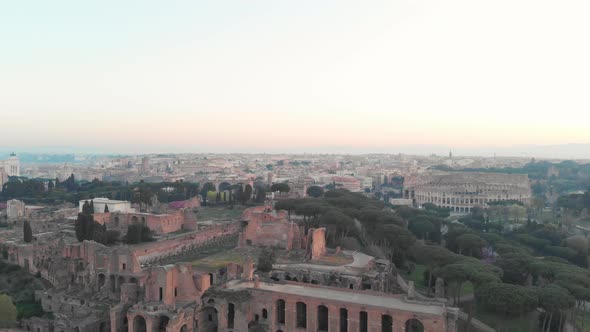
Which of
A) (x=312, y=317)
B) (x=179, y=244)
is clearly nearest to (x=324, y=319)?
(x=312, y=317)

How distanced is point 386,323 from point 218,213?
53.5m

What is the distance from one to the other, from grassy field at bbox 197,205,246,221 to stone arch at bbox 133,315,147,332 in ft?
142

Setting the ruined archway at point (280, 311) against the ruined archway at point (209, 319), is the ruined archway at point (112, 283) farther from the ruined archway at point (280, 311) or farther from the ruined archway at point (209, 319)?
the ruined archway at point (280, 311)

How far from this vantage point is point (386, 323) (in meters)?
29.1

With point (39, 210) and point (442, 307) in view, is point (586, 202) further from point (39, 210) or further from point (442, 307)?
point (39, 210)

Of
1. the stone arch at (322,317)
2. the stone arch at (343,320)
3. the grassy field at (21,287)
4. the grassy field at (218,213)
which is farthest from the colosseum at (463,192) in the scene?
the grassy field at (21,287)

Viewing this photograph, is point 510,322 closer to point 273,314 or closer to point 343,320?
point 343,320

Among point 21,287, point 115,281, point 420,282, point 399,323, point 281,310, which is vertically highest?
point 115,281

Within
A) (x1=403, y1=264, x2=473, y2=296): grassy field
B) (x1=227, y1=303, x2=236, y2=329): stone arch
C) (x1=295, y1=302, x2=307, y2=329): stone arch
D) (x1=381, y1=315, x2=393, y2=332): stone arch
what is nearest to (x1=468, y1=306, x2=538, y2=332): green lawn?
(x1=403, y1=264, x2=473, y2=296): grassy field

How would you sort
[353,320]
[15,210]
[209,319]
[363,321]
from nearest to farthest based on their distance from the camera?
[353,320], [363,321], [209,319], [15,210]

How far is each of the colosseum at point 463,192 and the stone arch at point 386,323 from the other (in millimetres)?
84162

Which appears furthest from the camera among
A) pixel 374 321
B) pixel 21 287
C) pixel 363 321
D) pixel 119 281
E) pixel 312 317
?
pixel 21 287

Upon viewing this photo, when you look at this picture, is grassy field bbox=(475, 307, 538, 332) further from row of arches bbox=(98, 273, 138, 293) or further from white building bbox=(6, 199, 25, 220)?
white building bbox=(6, 199, 25, 220)

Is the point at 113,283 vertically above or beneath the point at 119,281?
beneath
